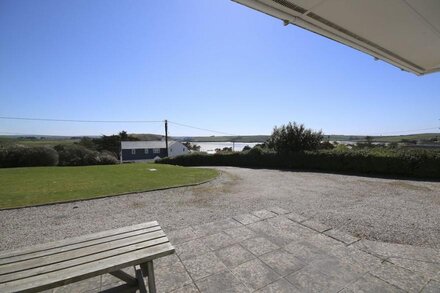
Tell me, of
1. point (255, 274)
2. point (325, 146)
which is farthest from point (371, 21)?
point (325, 146)

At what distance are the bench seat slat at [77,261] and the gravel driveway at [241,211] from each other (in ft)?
8.43

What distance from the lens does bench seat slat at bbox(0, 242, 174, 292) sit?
5.71ft

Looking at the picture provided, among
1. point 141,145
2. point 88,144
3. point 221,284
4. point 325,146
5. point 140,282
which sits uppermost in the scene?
point 88,144

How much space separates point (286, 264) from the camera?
3.16 metres

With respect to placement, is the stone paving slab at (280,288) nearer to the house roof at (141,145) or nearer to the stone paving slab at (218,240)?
the stone paving slab at (218,240)

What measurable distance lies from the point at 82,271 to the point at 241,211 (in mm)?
4223

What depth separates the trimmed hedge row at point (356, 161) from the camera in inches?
420

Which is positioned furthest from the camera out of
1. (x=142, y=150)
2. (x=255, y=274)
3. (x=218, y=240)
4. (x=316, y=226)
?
(x=142, y=150)

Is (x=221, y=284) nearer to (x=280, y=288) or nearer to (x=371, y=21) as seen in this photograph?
(x=280, y=288)

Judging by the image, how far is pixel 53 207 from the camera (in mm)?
6383

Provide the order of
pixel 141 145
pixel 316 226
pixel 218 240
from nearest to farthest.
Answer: pixel 218 240 → pixel 316 226 → pixel 141 145

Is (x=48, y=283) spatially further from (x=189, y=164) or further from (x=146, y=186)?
(x=189, y=164)

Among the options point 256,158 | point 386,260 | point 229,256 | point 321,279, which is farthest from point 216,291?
point 256,158

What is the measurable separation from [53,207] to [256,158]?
14.4 m
